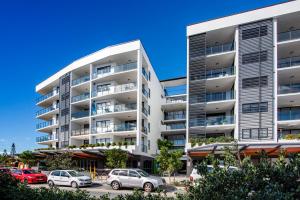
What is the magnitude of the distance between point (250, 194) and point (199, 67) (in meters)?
29.9

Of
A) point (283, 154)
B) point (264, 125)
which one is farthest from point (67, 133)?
point (283, 154)

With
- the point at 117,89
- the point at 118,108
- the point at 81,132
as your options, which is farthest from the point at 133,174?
the point at 81,132

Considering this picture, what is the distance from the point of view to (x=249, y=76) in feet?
99.3

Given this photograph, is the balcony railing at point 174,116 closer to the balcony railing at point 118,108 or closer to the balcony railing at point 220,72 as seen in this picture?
the balcony railing at point 118,108

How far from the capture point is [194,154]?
28.3 m

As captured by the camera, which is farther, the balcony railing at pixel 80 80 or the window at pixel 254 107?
the balcony railing at pixel 80 80

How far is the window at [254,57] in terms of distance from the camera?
2964 cm

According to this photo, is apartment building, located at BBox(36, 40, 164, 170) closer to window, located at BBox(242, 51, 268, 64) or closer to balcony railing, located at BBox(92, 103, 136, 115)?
balcony railing, located at BBox(92, 103, 136, 115)

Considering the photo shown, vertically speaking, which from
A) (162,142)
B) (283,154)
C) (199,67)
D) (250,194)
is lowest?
(162,142)

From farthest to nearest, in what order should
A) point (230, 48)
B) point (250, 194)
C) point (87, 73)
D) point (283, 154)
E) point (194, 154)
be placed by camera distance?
point (87, 73) → point (230, 48) → point (194, 154) → point (283, 154) → point (250, 194)

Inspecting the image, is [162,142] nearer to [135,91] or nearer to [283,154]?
[135,91]

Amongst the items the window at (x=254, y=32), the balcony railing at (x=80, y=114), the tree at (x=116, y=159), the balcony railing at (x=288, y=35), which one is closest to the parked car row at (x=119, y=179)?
the tree at (x=116, y=159)

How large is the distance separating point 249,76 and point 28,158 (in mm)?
39818

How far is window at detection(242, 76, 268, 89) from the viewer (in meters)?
29.3
